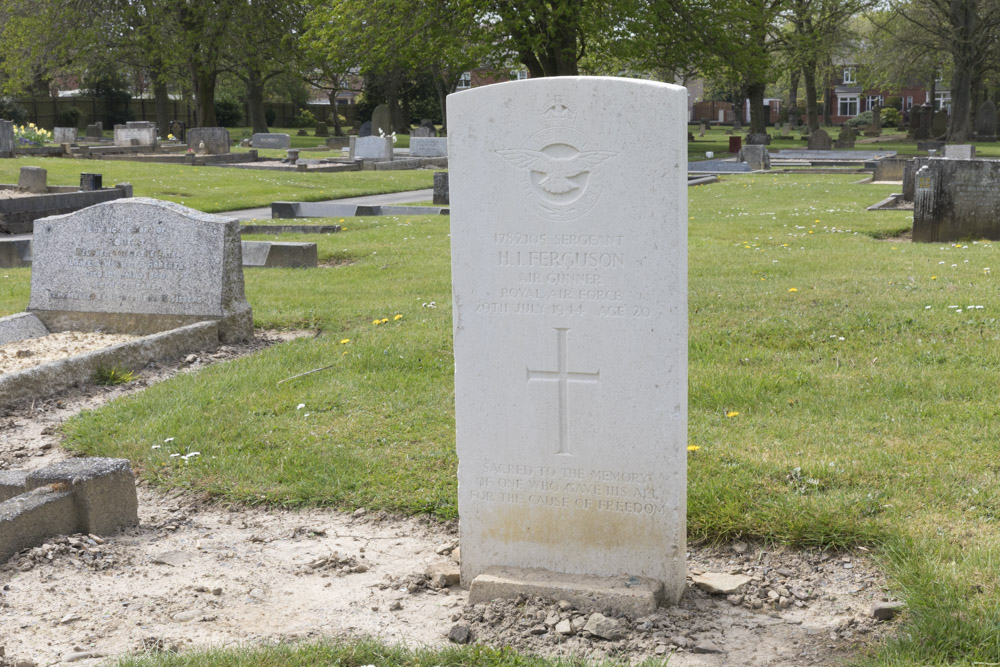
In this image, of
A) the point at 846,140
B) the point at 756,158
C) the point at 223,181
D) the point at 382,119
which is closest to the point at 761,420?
the point at 223,181

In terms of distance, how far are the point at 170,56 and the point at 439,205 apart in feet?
81.7

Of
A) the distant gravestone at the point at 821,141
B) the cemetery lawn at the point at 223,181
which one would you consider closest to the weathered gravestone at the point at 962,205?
the cemetery lawn at the point at 223,181

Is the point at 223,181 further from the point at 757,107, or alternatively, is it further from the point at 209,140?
the point at 757,107

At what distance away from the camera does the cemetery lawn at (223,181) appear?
21.5 m

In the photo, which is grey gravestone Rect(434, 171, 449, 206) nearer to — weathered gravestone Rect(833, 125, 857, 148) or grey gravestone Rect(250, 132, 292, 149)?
grey gravestone Rect(250, 132, 292, 149)

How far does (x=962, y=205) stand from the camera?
42.2 ft

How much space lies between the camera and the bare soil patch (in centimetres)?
346

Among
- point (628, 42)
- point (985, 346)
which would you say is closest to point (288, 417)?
point (985, 346)

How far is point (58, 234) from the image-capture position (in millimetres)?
8227

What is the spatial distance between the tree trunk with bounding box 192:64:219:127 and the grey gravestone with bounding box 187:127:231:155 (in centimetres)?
752

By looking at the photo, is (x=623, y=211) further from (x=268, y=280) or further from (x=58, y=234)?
(x=268, y=280)

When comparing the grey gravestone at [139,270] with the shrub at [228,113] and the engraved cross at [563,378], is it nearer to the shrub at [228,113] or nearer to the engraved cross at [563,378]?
the engraved cross at [563,378]

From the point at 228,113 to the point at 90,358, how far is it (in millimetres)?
57319

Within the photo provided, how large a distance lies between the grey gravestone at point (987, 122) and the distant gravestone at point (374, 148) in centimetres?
3368
